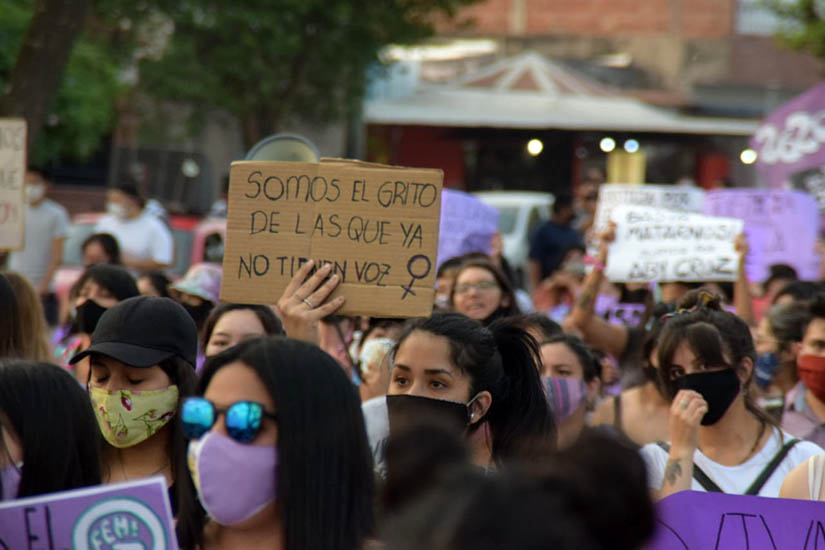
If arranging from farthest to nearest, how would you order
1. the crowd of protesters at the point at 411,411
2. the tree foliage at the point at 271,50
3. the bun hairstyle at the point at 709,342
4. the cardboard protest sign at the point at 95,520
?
1. the tree foliage at the point at 271,50
2. the bun hairstyle at the point at 709,342
3. the cardboard protest sign at the point at 95,520
4. the crowd of protesters at the point at 411,411

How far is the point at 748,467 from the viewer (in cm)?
452

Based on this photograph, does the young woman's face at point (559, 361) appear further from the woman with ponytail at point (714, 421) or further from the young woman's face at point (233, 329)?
the young woman's face at point (233, 329)

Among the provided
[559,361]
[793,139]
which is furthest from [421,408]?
[793,139]

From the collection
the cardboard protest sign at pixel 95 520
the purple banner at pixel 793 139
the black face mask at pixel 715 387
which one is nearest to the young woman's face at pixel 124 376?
the cardboard protest sign at pixel 95 520

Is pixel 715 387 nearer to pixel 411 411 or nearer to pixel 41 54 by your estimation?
pixel 411 411

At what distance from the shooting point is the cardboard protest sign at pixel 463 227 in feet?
29.3

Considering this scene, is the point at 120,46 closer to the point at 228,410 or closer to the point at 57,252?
the point at 57,252

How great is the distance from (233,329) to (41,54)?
16.5 ft

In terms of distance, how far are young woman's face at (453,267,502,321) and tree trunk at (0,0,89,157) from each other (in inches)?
167

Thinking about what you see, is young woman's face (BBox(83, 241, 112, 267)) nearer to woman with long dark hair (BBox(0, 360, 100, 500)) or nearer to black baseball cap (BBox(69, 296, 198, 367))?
black baseball cap (BBox(69, 296, 198, 367))

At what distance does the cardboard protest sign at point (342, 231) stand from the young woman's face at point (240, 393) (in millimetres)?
1383

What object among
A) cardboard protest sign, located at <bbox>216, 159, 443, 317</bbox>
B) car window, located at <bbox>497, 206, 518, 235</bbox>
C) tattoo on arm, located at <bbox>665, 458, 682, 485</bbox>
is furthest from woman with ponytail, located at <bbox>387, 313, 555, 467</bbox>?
car window, located at <bbox>497, 206, 518, 235</bbox>

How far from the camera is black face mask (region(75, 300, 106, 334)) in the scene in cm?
593

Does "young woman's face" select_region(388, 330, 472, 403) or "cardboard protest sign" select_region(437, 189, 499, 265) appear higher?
"cardboard protest sign" select_region(437, 189, 499, 265)
